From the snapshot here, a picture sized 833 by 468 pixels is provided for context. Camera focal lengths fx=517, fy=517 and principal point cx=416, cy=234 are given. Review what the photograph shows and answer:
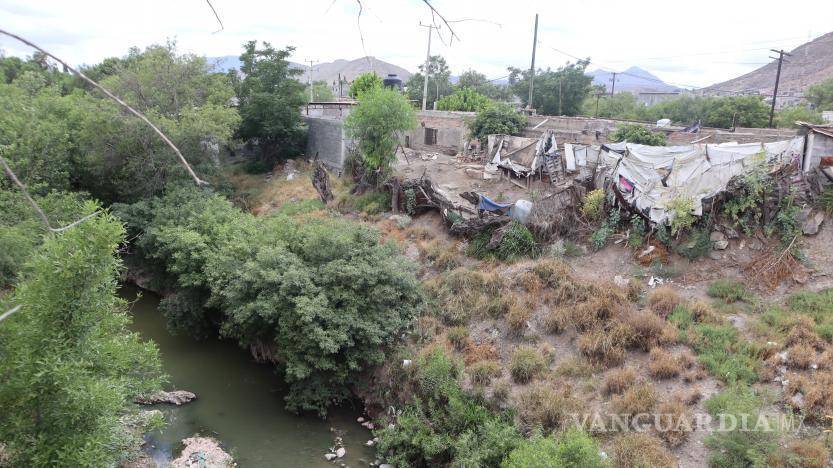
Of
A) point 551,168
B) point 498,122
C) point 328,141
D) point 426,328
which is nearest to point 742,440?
point 426,328

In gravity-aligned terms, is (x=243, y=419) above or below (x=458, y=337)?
below

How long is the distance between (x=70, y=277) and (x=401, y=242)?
27.6 ft

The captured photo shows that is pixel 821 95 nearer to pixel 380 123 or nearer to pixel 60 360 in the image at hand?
pixel 380 123

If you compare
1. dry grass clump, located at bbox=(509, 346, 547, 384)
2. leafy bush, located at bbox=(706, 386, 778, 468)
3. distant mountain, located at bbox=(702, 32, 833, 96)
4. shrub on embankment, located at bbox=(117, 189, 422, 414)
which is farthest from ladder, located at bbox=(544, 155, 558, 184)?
distant mountain, located at bbox=(702, 32, 833, 96)

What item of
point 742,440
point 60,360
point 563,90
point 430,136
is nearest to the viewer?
point 60,360

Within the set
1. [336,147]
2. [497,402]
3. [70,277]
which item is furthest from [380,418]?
[336,147]

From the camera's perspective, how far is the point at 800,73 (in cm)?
4762

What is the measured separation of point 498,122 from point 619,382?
1134cm

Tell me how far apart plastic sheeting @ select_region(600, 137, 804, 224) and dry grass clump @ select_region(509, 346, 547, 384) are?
4.29 metres

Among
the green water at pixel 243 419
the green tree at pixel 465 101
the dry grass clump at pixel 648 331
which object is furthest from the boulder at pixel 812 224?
the green tree at pixel 465 101

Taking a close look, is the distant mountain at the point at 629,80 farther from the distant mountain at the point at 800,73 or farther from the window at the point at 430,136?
the window at the point at 430,136

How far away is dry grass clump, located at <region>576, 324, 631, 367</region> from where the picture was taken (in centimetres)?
862

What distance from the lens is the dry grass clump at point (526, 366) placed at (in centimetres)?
866

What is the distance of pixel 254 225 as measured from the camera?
12.3m
